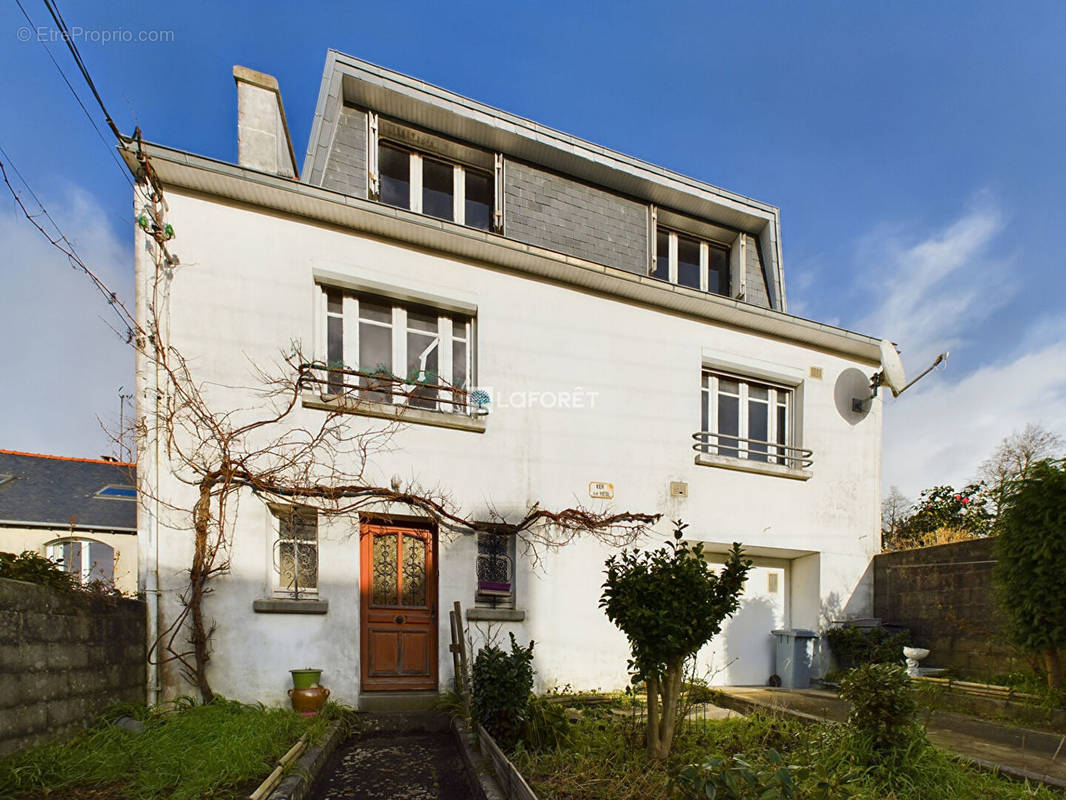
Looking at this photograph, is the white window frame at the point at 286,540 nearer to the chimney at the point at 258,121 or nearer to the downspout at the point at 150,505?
the downspout at the point at 150,505

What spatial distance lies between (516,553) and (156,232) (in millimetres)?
5591

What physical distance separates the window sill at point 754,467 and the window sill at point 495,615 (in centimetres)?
358

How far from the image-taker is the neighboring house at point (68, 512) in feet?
39.0

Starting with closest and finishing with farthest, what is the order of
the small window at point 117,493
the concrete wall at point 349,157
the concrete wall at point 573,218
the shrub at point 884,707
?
the shrub at point 884,707
the concrete wall at point 349,157
the concrete wall at point 573,218
the small window at point 117,493

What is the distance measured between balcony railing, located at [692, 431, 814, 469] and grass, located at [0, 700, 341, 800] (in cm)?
657

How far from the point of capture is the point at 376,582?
682 centimetres

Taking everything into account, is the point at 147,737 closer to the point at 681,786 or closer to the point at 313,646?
the point at 313,646

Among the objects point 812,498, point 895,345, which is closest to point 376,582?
point 812,498

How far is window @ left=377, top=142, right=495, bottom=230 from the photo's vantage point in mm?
8008

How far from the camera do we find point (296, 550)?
649 centimetres

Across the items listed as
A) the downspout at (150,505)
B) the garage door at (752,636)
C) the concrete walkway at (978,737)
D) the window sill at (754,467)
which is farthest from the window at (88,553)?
the concrete walkway at (978,737)

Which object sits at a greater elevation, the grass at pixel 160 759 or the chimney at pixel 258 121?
the chimney at pixel 258 121

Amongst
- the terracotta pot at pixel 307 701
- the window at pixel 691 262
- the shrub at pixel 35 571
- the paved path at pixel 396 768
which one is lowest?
the paved path at pixel 396 768

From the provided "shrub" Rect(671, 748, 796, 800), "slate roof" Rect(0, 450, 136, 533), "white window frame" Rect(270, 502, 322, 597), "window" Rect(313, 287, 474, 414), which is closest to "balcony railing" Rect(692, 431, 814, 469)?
"window" Rect(313, 287, 474, 414)
